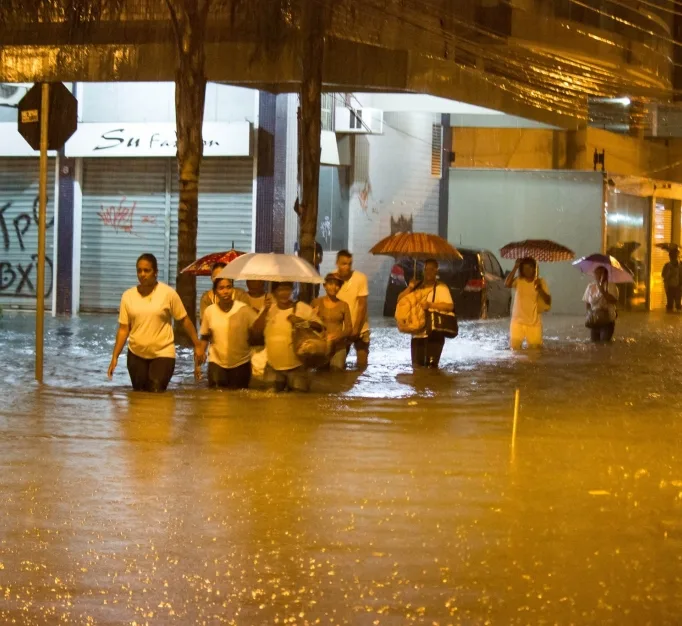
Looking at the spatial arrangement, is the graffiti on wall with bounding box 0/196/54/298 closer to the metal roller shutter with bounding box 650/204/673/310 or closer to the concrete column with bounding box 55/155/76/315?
the concrete column with bounding box 55/155/76/315

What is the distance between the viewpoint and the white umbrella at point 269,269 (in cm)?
1209

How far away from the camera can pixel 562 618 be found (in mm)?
5348

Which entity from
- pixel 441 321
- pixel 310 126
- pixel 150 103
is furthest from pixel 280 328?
pixel 150 103

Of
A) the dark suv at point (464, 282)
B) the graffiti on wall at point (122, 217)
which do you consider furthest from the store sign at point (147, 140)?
the dark suv at point (464, 282)

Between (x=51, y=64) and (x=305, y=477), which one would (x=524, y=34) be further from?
(x=305, y=477)

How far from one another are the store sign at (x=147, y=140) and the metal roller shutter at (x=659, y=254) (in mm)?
14965

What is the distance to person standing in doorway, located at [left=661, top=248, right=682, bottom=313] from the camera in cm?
3209

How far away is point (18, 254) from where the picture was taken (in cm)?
2530

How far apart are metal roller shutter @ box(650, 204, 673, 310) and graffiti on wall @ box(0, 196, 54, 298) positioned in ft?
55.7

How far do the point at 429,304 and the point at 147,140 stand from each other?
10.8 meters

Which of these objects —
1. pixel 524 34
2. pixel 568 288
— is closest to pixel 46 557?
pixel 524 34

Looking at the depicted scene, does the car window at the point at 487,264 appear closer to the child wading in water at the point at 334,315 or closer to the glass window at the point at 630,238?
the glass window at the point at 630,238

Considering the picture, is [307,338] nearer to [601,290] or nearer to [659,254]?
[601,290]

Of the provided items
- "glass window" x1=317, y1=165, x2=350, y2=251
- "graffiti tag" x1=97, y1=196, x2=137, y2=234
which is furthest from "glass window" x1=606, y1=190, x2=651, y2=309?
"graffiti tag" x1=97, y1=196, x2=137, y2=234
